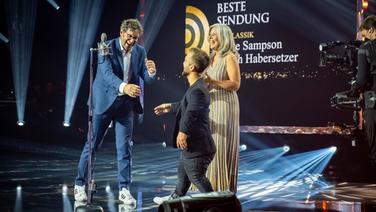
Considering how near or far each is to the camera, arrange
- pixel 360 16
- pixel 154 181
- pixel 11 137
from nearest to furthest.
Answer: pixel 154 181
pixel 360 16
pixel 11 137

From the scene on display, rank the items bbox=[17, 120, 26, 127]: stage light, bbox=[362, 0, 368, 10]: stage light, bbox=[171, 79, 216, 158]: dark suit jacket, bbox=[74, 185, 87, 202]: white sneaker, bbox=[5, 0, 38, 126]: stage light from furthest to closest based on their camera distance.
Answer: bbox=[17, 120, 26, 127]: stage light < bbox=[5, 0, 38, 126]: stage light < bbox=[362, 0, 368, 10]: stage light < bbox=[74, 185, 87, 202]: white sneaker < bbox=[171, 79, 216, 158]: dark suit jacket

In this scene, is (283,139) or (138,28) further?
(283,139)

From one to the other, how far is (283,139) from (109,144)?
15.0ft

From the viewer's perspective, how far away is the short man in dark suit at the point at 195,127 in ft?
12.0

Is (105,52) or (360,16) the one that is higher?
(360,16)

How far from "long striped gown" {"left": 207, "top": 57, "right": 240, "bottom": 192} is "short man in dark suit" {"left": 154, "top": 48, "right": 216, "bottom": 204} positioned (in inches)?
16.4

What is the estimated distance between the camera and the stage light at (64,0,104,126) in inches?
414

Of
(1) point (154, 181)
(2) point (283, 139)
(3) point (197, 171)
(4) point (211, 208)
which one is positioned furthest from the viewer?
(2) point (283, 139)

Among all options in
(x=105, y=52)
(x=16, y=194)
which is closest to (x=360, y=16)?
(x=105, y=52)

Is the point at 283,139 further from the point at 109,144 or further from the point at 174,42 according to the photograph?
the point at 109,144

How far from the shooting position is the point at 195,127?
12.2ft

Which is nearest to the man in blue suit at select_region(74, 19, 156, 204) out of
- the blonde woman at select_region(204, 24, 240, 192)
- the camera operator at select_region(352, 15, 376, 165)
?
the blonde woman at select_region(204, 24, 240, 192)

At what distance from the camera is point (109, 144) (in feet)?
38.9

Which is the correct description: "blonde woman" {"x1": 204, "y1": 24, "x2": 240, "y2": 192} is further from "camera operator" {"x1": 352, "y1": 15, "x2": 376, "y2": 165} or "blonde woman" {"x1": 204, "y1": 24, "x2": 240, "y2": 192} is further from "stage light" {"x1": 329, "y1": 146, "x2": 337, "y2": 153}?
"stage light" {"x1": 329, "y1": 146, "x2": 337, "y2": 153}
